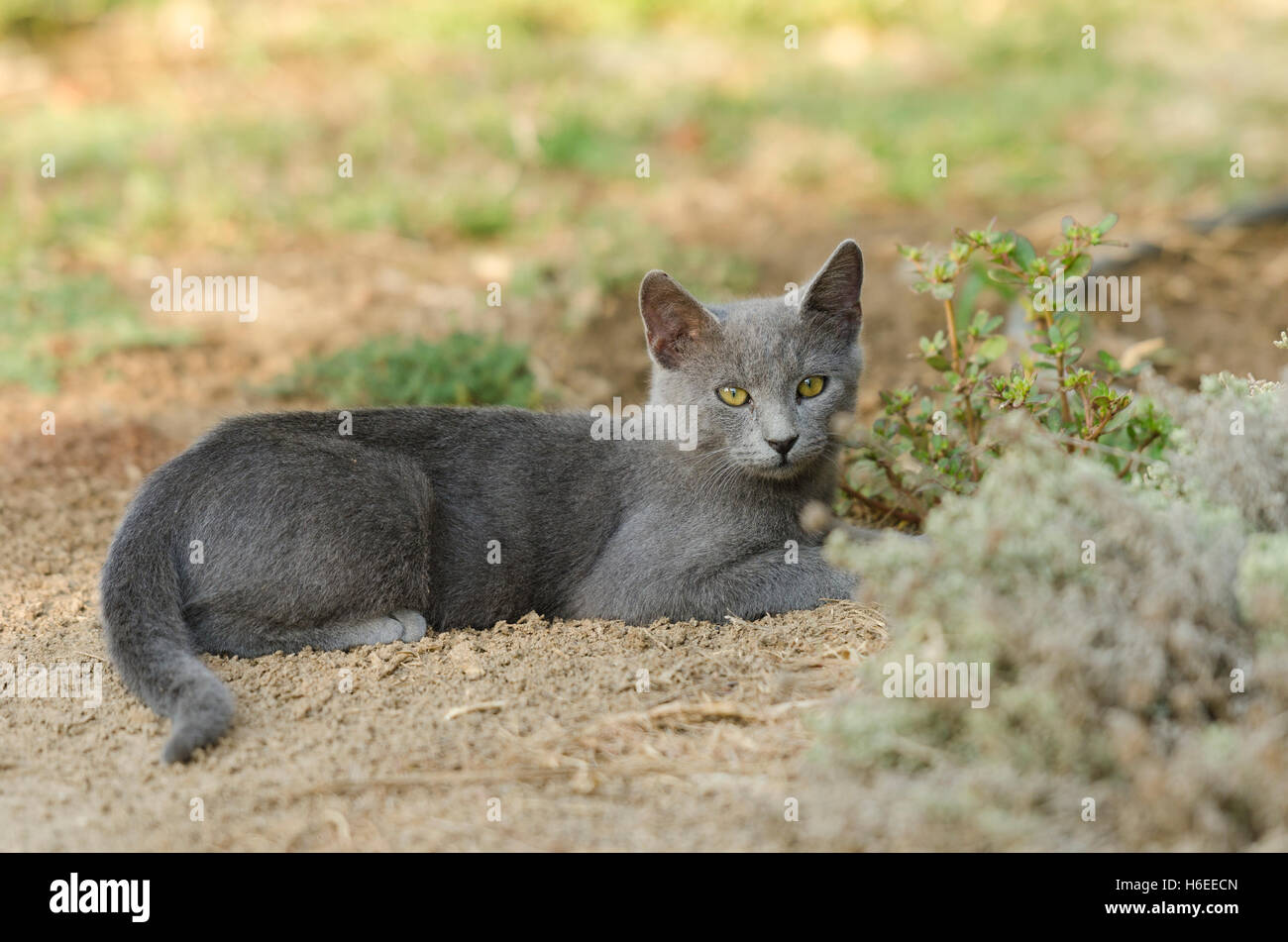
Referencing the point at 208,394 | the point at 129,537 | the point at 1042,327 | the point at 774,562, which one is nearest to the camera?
the point at 129,537

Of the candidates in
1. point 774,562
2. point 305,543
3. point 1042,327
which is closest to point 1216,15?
point 1042,327

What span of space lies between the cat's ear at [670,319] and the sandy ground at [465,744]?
0.84m

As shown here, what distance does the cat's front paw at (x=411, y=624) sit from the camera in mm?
3391

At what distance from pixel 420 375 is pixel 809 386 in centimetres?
201

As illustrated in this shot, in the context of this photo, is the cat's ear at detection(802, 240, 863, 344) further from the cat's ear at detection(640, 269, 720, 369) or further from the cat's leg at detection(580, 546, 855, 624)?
the cat's leg at detection(580, 546, 855, 624)

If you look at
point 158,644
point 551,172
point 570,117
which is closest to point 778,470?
point 158,644

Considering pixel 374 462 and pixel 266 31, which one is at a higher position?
pixel 266 31

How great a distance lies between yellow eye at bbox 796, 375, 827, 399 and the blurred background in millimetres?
1517

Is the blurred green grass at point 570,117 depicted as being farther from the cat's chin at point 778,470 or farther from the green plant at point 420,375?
the cat's chin at point 778,470

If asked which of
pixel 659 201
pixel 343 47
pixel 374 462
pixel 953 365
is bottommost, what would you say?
A: pixel 374 462

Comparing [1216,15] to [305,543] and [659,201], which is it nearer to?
[659,201]

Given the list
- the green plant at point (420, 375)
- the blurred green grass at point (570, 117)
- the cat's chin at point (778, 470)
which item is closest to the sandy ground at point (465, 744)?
the cat's chin at point (778, 470)

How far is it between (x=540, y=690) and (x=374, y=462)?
1.00 m

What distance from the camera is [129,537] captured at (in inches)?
127
